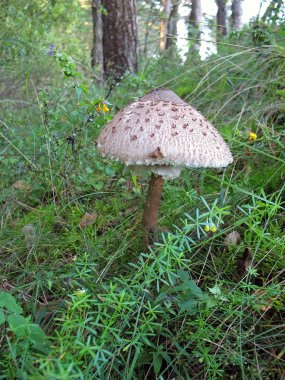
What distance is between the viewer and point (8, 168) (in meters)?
3.22

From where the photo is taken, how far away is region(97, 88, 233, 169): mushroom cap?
73.4 inches

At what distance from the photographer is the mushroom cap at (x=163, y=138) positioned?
1.87 m

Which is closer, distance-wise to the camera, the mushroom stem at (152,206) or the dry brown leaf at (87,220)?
the mushroom stem at (152,206)

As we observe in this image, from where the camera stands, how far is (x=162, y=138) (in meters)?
1.88

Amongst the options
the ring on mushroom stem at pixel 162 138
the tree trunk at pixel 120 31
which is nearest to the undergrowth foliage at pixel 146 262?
the ring on mushroom stem at pixel 162 138

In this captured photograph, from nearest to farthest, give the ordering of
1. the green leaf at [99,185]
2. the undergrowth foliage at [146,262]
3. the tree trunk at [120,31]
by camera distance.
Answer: the undergrowth foliage at [146,262] < the green leaf at [99,185] < the tree trunk at [120,31]

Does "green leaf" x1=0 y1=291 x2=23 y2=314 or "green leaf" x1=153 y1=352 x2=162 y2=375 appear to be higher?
"green leaf" x1=0 y1=291 x2=23 y2=314

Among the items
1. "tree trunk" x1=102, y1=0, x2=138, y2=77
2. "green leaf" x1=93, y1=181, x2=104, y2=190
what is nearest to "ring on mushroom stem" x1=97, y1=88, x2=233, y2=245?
"green leaf" x1=93, y1=181, x2=104, y2=190

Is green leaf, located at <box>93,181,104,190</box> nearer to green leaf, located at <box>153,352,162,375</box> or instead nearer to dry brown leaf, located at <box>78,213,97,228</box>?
dry brown leaf, located at <box>78,213,97,228</box>

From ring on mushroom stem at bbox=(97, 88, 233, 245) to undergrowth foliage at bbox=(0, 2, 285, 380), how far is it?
24cm

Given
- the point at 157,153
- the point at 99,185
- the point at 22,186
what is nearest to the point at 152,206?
the point at 157,153

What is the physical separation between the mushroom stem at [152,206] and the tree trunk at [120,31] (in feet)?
12.2

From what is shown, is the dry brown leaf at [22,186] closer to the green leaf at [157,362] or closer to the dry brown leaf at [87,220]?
the dry brown leaf at [87,220]

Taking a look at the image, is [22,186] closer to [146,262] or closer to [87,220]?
[87,220]
